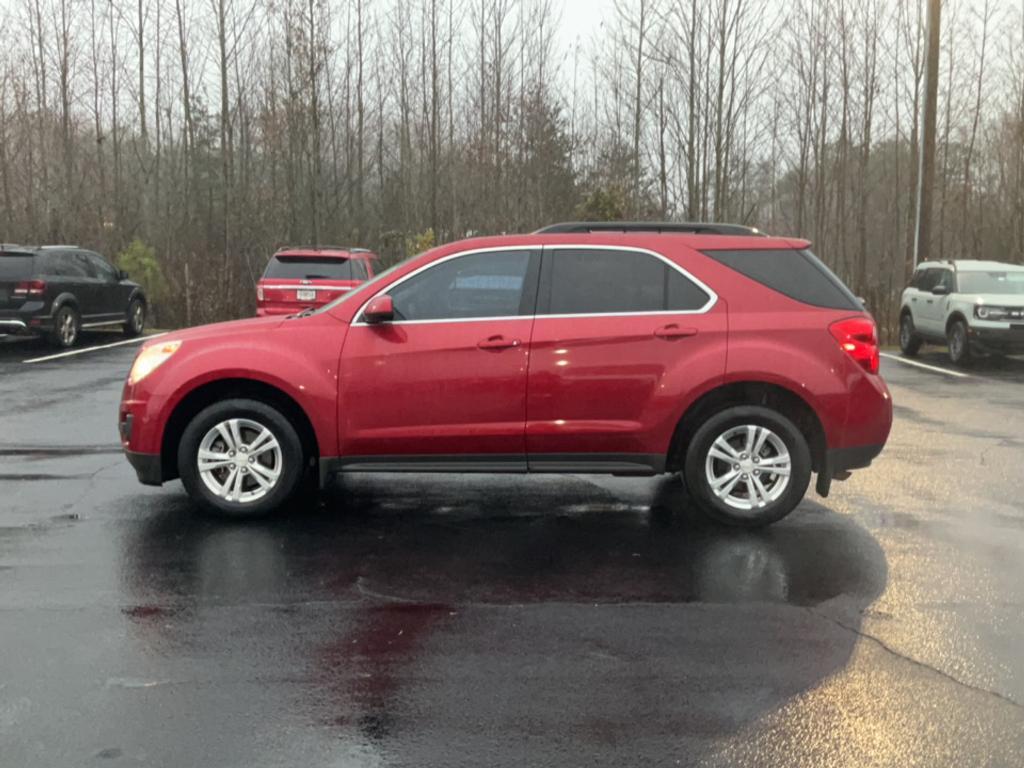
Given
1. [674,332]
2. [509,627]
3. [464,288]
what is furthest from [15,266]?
[509,627]

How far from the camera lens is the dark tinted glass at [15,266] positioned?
1677cm

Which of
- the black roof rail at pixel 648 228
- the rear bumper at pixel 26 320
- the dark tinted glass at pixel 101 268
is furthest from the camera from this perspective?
the dark tinted glass at pixel 101 268

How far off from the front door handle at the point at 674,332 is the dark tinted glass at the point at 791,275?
1.77 ft

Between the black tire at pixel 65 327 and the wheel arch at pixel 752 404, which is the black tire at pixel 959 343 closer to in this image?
the wheel arch at pixel 752 404

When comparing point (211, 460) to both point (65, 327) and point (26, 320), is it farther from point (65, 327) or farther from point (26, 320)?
point (65, 327)

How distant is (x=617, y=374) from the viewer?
6.34 m

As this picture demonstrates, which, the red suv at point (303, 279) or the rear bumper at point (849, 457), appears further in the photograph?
the red suv at point (303, 279)

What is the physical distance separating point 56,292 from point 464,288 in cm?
1311

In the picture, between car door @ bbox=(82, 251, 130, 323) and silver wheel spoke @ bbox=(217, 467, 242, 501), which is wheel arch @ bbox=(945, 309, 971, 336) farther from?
car door @ bbox=(82, 251, 130, 323)

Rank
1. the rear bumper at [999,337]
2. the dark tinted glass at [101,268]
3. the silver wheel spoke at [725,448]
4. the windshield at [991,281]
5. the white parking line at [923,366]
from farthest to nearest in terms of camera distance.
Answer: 1. the dark tinted glass at [101,268]
2. the windshield at [991,281]
3. the rear bumper at [999,337]
4. the white parking line at [923,366]
5. the silver wheel spoke at [725,448]

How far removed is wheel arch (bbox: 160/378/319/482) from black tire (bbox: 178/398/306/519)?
Answer: 0.08 metres

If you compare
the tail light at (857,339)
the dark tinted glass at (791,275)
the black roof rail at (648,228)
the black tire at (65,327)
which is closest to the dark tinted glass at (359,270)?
the black tire at (65,327)

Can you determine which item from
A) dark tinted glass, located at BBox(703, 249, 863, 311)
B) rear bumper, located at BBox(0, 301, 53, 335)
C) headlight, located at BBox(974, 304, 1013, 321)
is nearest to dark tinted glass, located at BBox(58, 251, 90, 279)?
rear bumper, located at BBox(0, 301, 53, 335)

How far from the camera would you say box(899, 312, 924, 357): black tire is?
61.0ft
